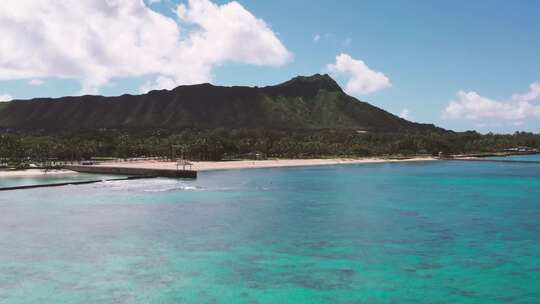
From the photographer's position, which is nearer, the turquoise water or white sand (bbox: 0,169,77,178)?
the turquoise water

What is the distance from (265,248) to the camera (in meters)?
43.4

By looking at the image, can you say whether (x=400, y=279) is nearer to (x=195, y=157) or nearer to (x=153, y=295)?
(x=153, y=295)

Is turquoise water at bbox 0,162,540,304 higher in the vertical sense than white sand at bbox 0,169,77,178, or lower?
lower

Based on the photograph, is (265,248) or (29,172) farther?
(29,172)

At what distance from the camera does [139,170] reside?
402ft

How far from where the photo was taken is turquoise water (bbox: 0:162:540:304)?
3155 cm

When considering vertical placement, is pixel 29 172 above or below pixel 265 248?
above

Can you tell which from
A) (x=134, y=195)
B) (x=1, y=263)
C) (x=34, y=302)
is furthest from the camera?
(x=134, y=195)

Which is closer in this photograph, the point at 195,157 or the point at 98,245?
the point at 98,245

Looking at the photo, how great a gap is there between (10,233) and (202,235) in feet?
58.3

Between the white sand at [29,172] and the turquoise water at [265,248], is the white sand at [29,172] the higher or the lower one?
the higher one

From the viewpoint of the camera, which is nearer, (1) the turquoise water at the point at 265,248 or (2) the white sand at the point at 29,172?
(1) the turquoise water at the point at 265,248

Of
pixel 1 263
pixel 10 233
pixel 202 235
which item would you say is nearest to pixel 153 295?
pixel 1 263

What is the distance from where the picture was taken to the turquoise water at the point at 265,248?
31547 mm
